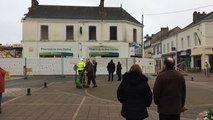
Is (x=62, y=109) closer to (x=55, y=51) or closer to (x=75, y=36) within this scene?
(x=55, y=51)

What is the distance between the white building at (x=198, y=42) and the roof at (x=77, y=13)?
828 centimetres

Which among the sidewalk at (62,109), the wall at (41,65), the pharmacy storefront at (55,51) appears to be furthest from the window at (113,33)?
the sidewalk at (62,109)

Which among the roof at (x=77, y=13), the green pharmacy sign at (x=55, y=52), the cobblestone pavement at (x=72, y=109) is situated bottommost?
the cobblestone pavement at (x=72, y=109)

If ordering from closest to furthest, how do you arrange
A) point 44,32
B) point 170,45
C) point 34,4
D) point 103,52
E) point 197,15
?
point 44,32
point 103,52
point 34,4
point 197,15
point 170,45

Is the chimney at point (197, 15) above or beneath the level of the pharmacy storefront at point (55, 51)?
above

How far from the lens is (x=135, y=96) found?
638cm

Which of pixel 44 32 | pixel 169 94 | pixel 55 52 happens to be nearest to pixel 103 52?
pixel 55 52

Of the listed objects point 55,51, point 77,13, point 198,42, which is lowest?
point 55,51

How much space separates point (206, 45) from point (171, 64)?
4394 cm

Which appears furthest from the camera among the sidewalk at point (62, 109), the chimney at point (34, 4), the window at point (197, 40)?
the chimney at point (34, 4)

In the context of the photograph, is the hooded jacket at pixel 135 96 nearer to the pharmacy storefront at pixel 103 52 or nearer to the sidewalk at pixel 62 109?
the sidewalk at pixel 62 109

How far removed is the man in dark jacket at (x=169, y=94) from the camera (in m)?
6.52

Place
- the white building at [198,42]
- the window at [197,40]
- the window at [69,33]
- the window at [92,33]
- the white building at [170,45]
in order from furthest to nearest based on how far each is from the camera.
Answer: the white building at [170,45] < the window at [197,40] < the window at [92,33] < the window at [69,33] < the white building at [198,42]

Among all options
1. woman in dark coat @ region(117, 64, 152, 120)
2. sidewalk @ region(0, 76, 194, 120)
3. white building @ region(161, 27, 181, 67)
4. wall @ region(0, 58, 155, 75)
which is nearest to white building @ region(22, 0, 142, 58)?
wall @ region(0, 58, 155, 75)
